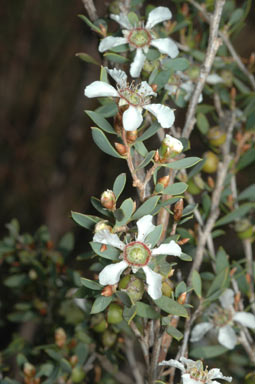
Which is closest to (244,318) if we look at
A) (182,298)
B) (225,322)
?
(225,322)

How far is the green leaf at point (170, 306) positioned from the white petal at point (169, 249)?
0.19ft

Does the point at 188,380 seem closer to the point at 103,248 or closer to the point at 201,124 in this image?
the point at 103,248

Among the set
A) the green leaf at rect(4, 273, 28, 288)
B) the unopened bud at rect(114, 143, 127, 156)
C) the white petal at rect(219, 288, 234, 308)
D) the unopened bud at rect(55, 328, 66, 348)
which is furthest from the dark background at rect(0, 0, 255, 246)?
the unopened bud at rect(114, 143, 127, 156)

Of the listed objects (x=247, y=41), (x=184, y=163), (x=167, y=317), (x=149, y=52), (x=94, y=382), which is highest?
(x=247, y=41)

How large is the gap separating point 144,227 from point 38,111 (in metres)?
1.82

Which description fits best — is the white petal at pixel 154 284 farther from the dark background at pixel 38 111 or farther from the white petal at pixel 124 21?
the dark background at pixel 38 111

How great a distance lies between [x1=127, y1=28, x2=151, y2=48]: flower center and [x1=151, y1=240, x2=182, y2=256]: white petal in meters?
0.33

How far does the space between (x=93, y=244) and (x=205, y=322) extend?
35 centimetres

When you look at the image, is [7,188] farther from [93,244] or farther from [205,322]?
[93,244]

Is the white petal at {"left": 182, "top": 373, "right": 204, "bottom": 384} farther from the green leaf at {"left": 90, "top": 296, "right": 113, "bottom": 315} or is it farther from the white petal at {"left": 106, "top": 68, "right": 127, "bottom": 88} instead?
the white petal at {"left": 106, "top": 68, "right": 127, "bottom": 88}

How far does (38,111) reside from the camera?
229cm

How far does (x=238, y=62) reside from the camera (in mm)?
934

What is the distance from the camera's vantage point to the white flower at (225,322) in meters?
0.79

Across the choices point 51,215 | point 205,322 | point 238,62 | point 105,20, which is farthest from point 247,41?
point 205,322
